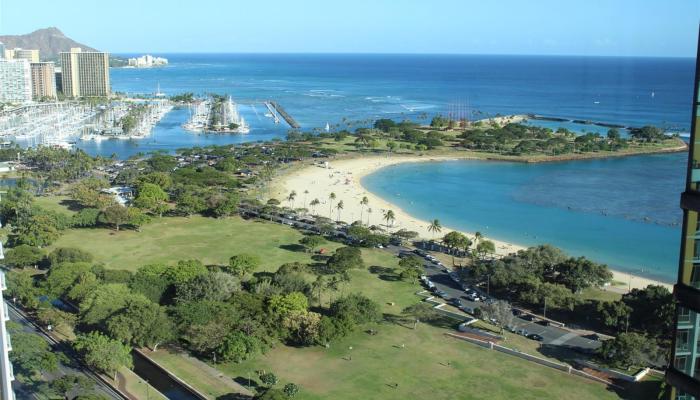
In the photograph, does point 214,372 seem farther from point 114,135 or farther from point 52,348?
point 114,135

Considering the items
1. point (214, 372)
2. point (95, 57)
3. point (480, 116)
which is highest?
point (95, 57)

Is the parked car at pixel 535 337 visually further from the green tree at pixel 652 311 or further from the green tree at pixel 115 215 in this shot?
the green tree at pixel 115 215

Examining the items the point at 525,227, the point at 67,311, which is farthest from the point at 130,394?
the point at 525,227

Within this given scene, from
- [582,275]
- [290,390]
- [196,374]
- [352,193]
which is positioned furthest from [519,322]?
[352,193]

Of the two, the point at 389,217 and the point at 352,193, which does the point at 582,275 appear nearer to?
the point at 389,217

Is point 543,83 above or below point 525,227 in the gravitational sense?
above

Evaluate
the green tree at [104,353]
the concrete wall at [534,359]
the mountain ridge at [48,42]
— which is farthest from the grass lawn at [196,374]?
the mountain ridge at [48,42]
